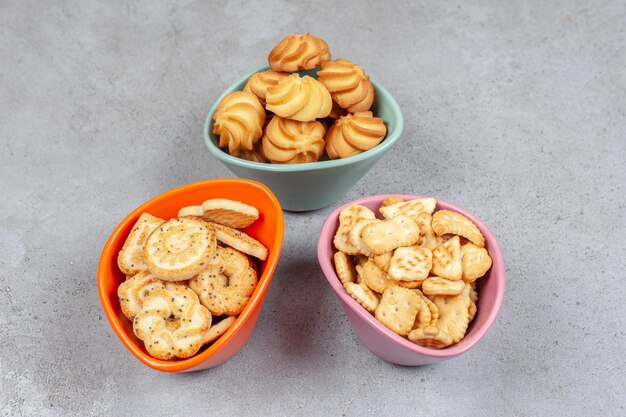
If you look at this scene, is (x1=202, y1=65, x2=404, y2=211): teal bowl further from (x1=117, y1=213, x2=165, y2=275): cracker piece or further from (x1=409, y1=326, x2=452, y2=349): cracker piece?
(x1=409, y1=326, x2=452, y2=349): cracker piece

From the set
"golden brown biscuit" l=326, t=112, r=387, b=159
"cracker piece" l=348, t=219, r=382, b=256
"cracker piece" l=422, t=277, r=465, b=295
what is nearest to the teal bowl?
"golden brown biscuit" l=326, t=112, r=387, b=159

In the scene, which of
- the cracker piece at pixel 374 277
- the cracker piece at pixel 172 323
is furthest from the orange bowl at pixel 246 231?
the cracker piece at pixel 374 277

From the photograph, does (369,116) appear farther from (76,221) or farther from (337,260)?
(76,221)

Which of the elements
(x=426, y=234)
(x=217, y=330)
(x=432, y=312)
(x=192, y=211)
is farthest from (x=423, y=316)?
(x=192, y=211)

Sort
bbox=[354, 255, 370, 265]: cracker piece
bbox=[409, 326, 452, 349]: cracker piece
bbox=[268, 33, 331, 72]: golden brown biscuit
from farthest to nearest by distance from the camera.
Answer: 1. bbox=[268, 33, 331, 72]: golden brown biscuit
2. bbox=[354, 255, 370, 265]: cracker piece
3. bbox=[409, 326, 452, 349]: cracker piece

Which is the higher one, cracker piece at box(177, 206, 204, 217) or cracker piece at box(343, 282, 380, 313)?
cracker piece at box(177, 206, 204, 217)

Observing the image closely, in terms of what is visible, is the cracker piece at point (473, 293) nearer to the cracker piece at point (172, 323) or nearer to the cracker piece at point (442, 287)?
the cracker piece at point (442, 287)
